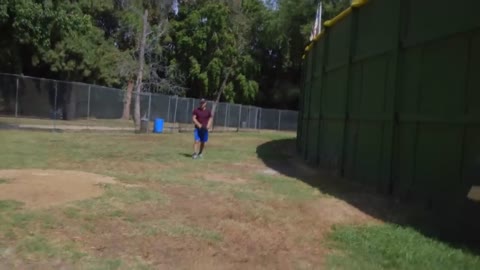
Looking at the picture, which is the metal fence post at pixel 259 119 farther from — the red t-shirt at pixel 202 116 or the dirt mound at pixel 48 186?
the dirt mound at pixel 48 186

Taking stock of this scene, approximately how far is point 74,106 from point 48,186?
21039 mm

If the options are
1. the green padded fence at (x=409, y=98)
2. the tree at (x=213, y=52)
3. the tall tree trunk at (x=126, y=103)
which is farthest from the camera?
the tree at (x=213, y=52)

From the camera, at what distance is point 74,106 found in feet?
96.3

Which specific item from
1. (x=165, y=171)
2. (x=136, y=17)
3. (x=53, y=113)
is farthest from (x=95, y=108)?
(x=165, y=171)

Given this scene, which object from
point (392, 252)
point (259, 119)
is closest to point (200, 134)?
point (392, 252)

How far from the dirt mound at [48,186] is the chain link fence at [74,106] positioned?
14.9m

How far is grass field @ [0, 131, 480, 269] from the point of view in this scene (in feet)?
19.3

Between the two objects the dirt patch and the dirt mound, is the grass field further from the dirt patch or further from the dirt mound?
the dirt patch

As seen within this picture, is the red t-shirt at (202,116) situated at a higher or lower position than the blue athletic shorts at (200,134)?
higher

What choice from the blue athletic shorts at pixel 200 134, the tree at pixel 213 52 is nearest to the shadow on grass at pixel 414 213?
the blue athletic shorts at pixel 200 134

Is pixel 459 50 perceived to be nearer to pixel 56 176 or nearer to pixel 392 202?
pixel 392 202

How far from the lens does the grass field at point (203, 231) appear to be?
5.89 meters

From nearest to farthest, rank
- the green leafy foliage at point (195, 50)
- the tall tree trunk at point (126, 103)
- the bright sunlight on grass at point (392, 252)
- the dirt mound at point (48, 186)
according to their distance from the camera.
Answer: the bright sunlight on grass at point (392, 252), the dirt mound at point (48, 186), the tall tree trunk at point (126, 103), the green leafy foliage at point (195, 50)

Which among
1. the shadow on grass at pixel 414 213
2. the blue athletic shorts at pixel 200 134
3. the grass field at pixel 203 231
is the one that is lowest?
the grass field at pixel 203 231
